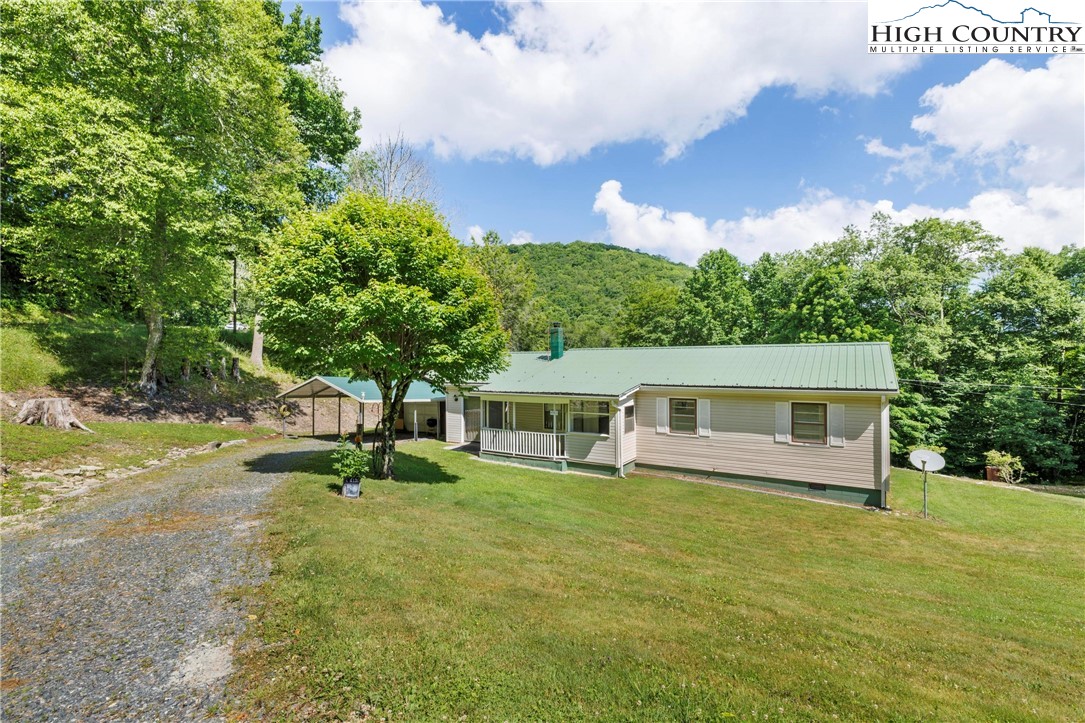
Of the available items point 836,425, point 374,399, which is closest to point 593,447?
point 836,425

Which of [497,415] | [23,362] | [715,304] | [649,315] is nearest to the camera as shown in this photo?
[23,362]

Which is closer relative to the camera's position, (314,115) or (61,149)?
(61,149)

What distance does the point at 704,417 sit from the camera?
572 inches

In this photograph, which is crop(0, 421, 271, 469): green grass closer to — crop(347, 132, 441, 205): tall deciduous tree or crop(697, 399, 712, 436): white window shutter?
crop(697, 399, 712, 436): white window shutter

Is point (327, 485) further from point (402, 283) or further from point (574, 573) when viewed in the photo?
point (574, 573)

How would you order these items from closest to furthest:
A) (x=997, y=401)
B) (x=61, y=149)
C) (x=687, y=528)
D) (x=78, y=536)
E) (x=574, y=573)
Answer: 1. (x=574, y=573)
2. (x=78, y=536)
3. (x=687, y=528)
4. (x=61, y=149)
5. (x=997, y=401)

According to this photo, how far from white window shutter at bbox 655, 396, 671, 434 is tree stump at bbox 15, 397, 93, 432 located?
55.2ft

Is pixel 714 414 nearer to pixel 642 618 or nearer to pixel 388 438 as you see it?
pixel 388 438

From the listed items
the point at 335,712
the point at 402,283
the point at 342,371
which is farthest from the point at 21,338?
the point at 335,712

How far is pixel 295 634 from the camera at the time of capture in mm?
4051

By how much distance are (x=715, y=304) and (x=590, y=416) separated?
22.6 metres

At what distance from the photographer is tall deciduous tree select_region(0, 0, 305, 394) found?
44.5 ft

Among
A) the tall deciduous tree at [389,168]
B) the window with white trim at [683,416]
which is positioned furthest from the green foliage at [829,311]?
the tall deciduous tree at [389,168]

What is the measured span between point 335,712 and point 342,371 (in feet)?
27.5
